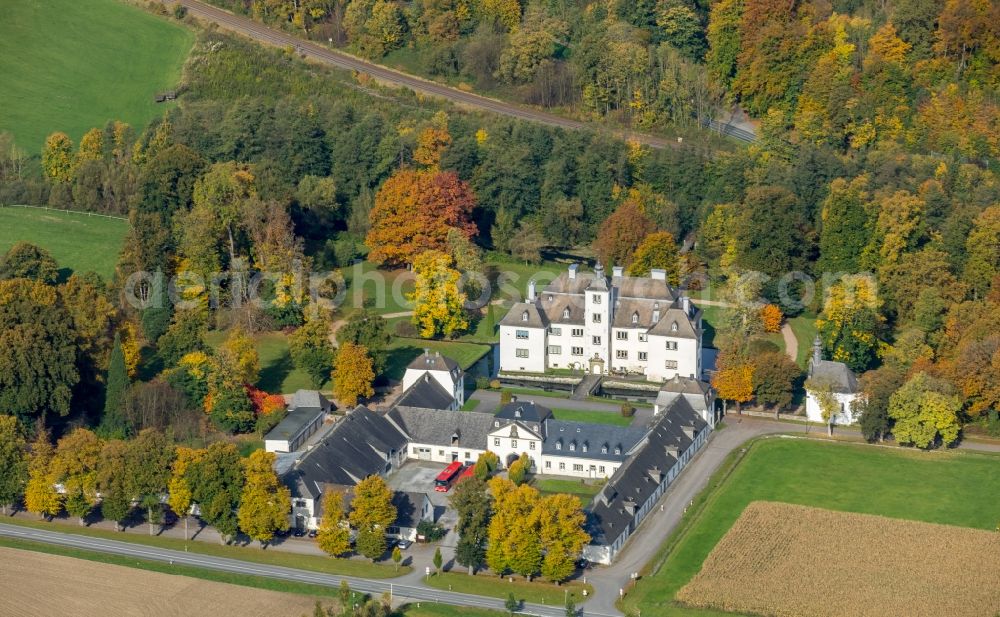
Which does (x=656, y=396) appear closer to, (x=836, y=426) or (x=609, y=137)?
(x=836, y=426)

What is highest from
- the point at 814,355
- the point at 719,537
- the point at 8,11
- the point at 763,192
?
the point at 8,11

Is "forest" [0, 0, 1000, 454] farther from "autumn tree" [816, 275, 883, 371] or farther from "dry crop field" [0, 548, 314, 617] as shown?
"dry crop field" [0, 548, 314, 617]

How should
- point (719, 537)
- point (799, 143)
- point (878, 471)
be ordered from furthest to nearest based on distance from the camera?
point (799, 143)
point (878, 471)
point (719, 537)

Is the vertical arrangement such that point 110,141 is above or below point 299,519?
above

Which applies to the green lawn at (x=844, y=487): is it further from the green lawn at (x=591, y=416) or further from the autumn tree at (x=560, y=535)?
the green lawn at (x=591, y=416)

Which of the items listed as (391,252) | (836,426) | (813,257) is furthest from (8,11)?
(836,426)

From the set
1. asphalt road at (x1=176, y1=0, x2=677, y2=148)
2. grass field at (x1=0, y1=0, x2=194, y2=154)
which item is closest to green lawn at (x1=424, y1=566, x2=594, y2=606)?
asphalt road at (x1=176, y1=0, x2=677, y2=148)
